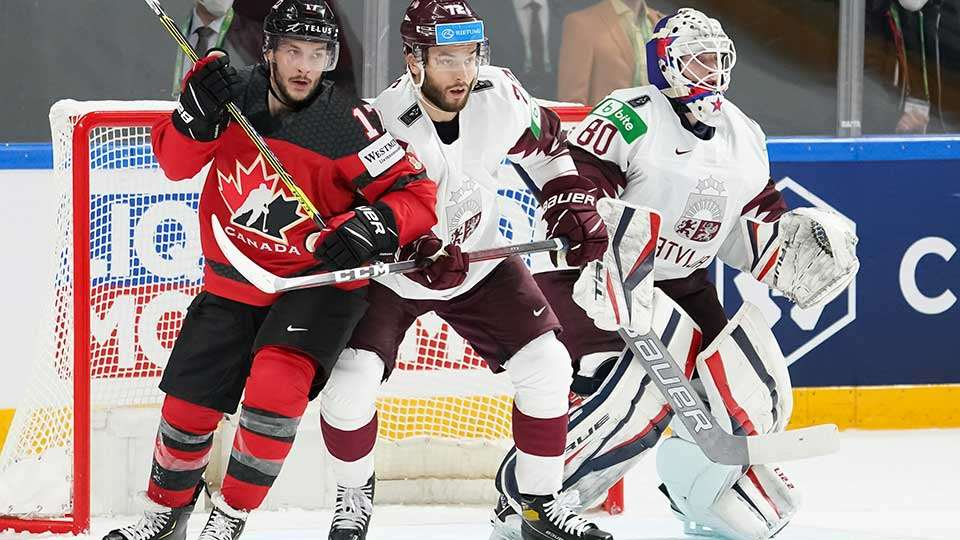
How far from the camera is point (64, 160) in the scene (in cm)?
400

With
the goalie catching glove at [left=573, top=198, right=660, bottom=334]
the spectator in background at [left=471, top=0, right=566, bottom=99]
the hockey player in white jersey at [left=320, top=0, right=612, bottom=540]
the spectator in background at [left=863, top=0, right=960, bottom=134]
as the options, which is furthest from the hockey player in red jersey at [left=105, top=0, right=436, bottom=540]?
the spectator in background at [left=863, top=0, right=960, bottom=134]

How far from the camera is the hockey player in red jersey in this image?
326 centimetres

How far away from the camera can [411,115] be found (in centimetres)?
346

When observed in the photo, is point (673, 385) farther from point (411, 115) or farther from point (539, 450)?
point (411, 115)

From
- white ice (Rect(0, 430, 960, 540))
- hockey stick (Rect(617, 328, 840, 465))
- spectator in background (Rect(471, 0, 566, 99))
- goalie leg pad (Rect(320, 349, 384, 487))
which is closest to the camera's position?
goalie leg pad (Rect(320, 349, 384, 487))

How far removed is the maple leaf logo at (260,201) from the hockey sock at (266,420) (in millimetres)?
232

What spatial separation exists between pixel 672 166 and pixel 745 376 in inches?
17.7

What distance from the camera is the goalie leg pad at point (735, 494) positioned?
3836 mm

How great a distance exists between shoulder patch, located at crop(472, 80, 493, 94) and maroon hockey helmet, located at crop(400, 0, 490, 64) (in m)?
0.09

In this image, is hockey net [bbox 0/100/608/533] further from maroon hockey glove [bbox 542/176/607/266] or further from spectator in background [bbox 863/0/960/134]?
spectator in background [bbox 863/0/960/134]

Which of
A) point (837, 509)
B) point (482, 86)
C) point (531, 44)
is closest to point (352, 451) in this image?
point (482, 86)

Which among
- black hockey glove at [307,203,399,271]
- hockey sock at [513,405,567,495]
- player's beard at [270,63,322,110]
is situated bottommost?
hockey sock at [513,405,567,495]

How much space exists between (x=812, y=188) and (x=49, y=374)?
88.6 inches

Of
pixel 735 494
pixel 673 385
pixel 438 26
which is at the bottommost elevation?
pixel 735 494
